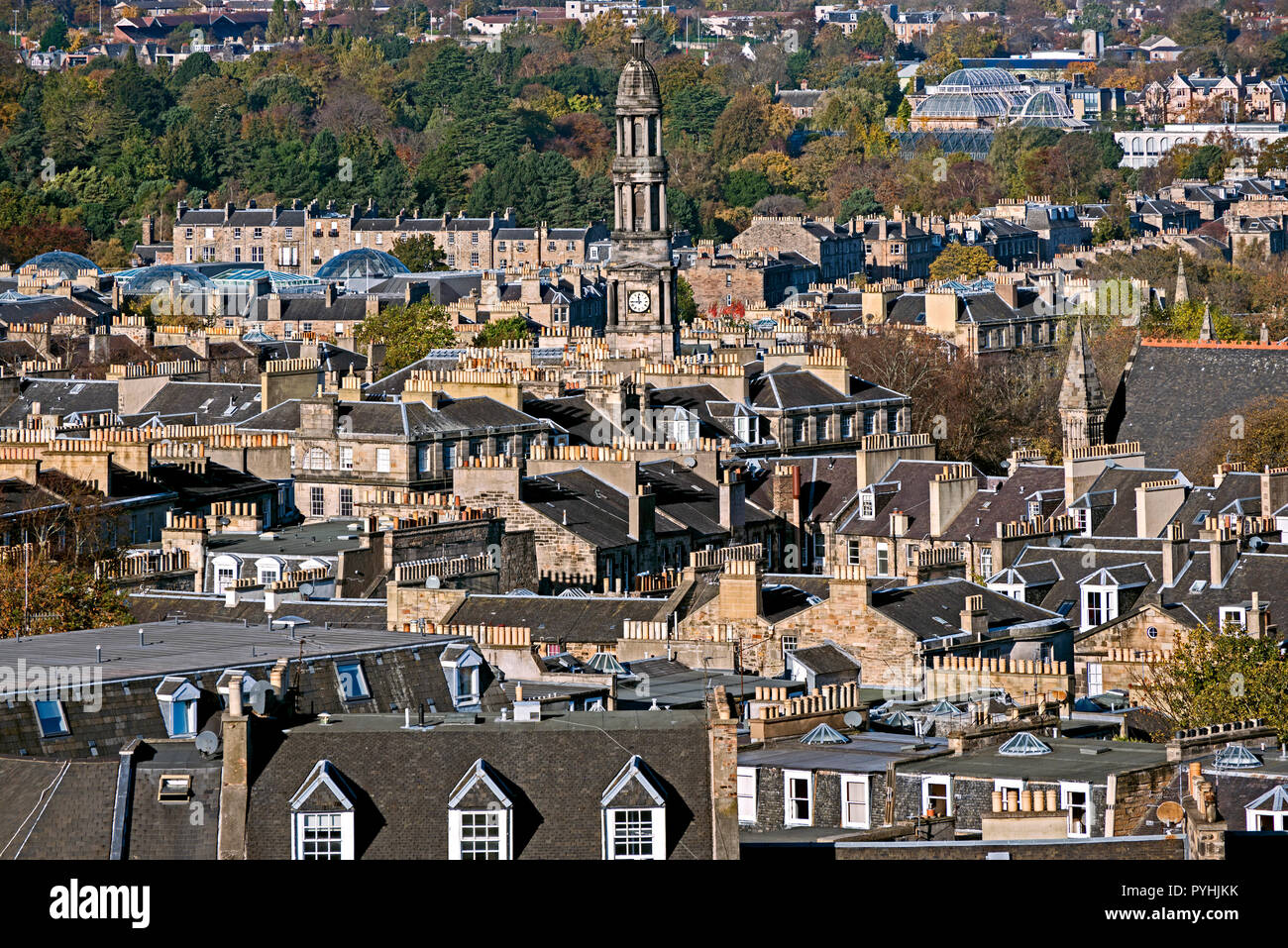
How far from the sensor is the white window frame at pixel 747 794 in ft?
121

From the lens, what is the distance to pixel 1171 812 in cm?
3322

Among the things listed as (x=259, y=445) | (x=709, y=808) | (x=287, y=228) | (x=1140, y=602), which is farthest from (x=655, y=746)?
(x=287, y=228)

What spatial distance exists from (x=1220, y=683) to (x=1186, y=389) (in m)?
40.0

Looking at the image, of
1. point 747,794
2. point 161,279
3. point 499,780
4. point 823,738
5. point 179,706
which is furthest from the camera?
point 161,279

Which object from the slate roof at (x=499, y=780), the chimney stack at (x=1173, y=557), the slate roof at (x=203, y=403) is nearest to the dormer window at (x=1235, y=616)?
the chimney stack at (x=1173, y=557)

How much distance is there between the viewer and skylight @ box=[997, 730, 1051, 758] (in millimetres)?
37906

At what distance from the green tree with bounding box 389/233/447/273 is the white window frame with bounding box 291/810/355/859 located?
138 m

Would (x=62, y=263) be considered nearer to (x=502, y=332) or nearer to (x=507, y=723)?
(x=502, y=332)

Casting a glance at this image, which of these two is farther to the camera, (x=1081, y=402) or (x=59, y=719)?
(x=1081, y=402)

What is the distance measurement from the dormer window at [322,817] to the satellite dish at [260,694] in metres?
3.64

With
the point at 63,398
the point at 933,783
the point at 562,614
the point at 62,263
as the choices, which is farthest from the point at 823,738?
the point at 62,263

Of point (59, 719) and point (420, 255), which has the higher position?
point (59, 719)

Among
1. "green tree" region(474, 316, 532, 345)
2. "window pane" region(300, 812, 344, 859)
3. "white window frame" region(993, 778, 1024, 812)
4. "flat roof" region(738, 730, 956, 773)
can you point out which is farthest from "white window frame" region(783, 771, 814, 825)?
"green tree" region(474, 316, 532, 345)

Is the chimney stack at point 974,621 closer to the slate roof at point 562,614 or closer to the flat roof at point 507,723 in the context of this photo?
the slate roof at point 562,614
